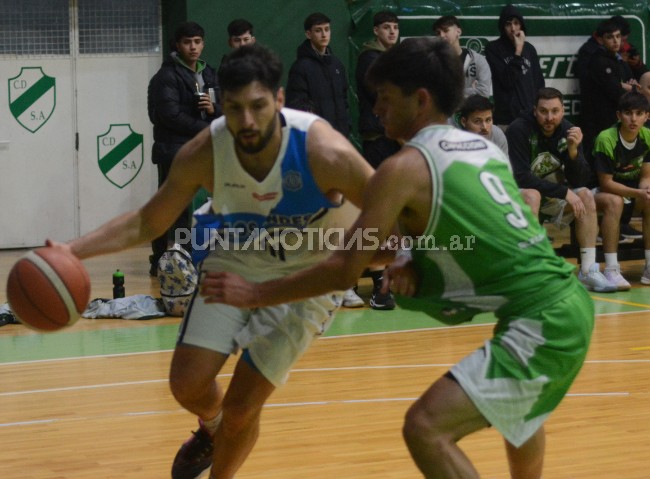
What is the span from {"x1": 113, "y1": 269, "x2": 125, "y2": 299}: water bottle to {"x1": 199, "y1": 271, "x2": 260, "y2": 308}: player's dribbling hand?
549 cm

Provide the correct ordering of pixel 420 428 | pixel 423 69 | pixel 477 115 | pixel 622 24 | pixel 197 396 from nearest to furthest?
pixel 420 428 → pixel 423 69 → pixel 197 396 → pixel 477 115 → pixel 622 24

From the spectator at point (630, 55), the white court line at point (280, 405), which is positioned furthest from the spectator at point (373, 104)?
the white court line at point (280, 405)

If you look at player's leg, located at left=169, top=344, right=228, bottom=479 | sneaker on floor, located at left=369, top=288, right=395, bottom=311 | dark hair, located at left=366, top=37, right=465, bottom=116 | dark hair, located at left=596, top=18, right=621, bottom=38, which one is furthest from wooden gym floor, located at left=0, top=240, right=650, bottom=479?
dark hair, located at left=596, top=18, right=621, bottom=38

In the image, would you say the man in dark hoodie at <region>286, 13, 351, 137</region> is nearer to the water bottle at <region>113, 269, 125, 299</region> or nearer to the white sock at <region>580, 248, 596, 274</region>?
the water bottle at <region>113, 269, 125, 299</region>

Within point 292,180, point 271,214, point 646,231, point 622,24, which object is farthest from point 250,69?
point 622,24

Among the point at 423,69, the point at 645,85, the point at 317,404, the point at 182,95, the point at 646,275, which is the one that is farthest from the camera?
the point at 645,85

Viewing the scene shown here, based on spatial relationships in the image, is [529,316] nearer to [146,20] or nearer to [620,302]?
[620,302]

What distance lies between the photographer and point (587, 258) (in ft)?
31.5

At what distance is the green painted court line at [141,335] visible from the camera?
7609 millimetres

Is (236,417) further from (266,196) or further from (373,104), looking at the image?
(373,104)

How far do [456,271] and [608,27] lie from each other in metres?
Result: 8.64

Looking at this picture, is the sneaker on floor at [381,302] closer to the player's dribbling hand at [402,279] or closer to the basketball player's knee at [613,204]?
the basketball player's knee at [613,204]

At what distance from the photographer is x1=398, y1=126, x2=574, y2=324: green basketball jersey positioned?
335cm

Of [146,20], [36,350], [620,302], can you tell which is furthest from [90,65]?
[620,302]
